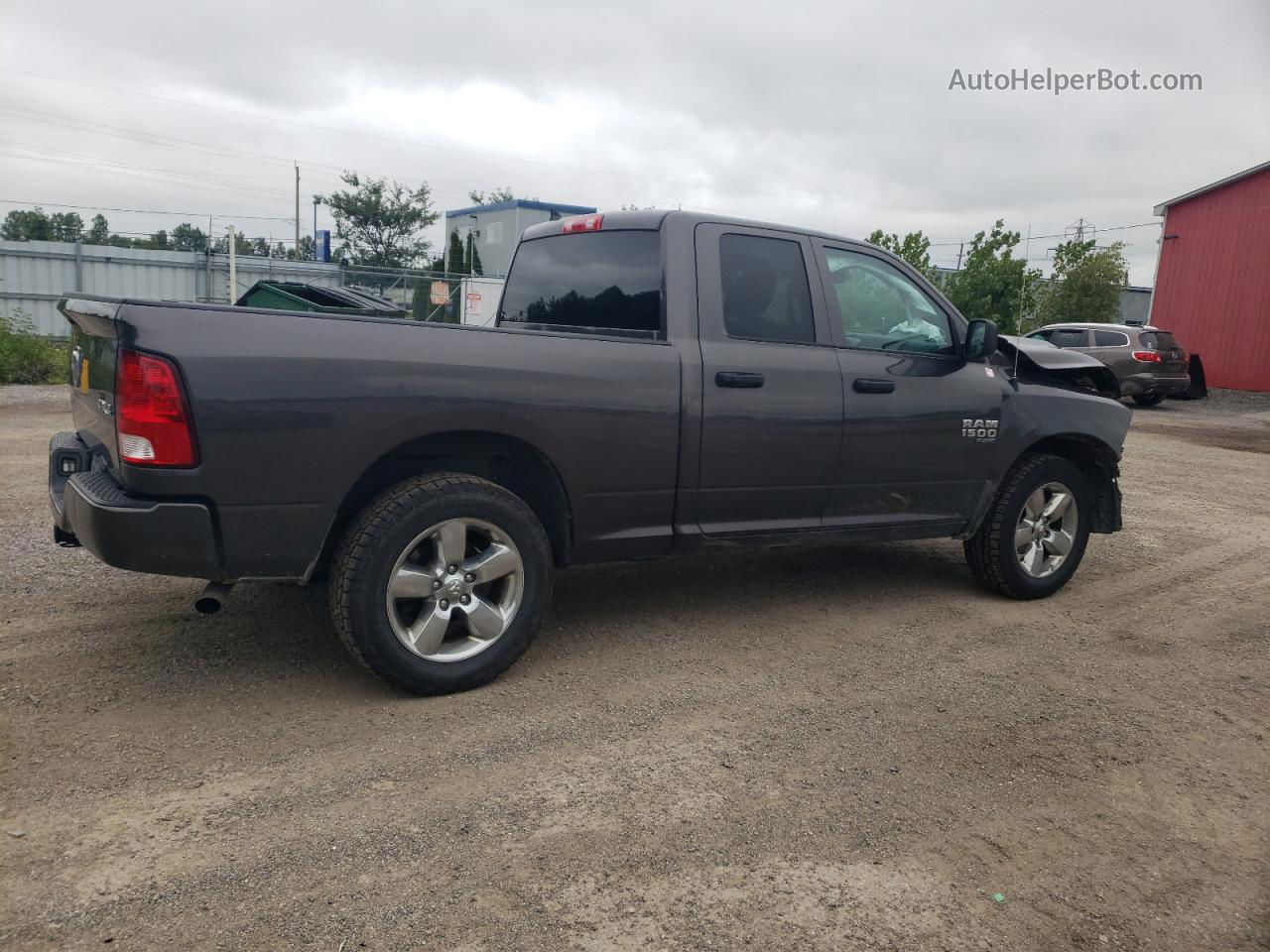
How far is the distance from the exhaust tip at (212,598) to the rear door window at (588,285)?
192cm

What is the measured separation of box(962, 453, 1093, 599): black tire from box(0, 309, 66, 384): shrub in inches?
534

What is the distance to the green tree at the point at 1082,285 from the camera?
29672 millimetres

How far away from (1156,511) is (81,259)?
20596mm

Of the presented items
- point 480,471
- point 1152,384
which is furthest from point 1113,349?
point 480,471

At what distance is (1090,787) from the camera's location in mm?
3242

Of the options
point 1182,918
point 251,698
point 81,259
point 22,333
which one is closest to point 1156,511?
point 1182,918

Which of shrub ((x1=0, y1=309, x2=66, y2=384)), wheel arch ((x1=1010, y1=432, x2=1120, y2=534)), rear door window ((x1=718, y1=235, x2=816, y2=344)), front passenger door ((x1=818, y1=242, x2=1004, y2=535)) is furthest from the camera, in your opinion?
shrub ((x1=0, y1=309, x2=66, y2=384))

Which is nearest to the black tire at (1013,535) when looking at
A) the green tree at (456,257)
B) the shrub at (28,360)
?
the shrub at (28,360)

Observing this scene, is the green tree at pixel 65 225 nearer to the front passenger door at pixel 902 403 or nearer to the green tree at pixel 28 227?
the green tree at pixel 28 227

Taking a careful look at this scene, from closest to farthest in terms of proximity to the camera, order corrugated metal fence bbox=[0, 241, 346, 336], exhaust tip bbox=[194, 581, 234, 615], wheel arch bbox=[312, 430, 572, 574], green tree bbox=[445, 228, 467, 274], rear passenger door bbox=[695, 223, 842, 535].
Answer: exhaust tip bbox=[194, 581, 234, 615], wheel arch bbox=[312, 430, 572, 574], rear passenger door bbox=[695, 223, 842, 535], corrugated metal fence bbox=[0, 241, 346, 336], green tree bbox=[445, 228, 467, 274]

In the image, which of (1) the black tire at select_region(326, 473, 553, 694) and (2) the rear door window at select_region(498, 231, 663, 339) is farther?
(2) the rear door window at select_region(498, 231, 663, 339)

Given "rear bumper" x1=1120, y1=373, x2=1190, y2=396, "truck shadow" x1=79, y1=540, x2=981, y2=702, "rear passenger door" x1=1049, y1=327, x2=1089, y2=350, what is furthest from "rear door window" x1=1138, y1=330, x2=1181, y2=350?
"truck shadow" x1=79, y1=540, x2=981, y2=702

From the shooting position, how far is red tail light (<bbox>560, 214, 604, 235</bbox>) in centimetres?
466

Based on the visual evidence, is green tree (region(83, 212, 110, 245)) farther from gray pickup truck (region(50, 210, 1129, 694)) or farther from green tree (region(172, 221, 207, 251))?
gray pickup truck (region(50, 210, 1129, 694))
